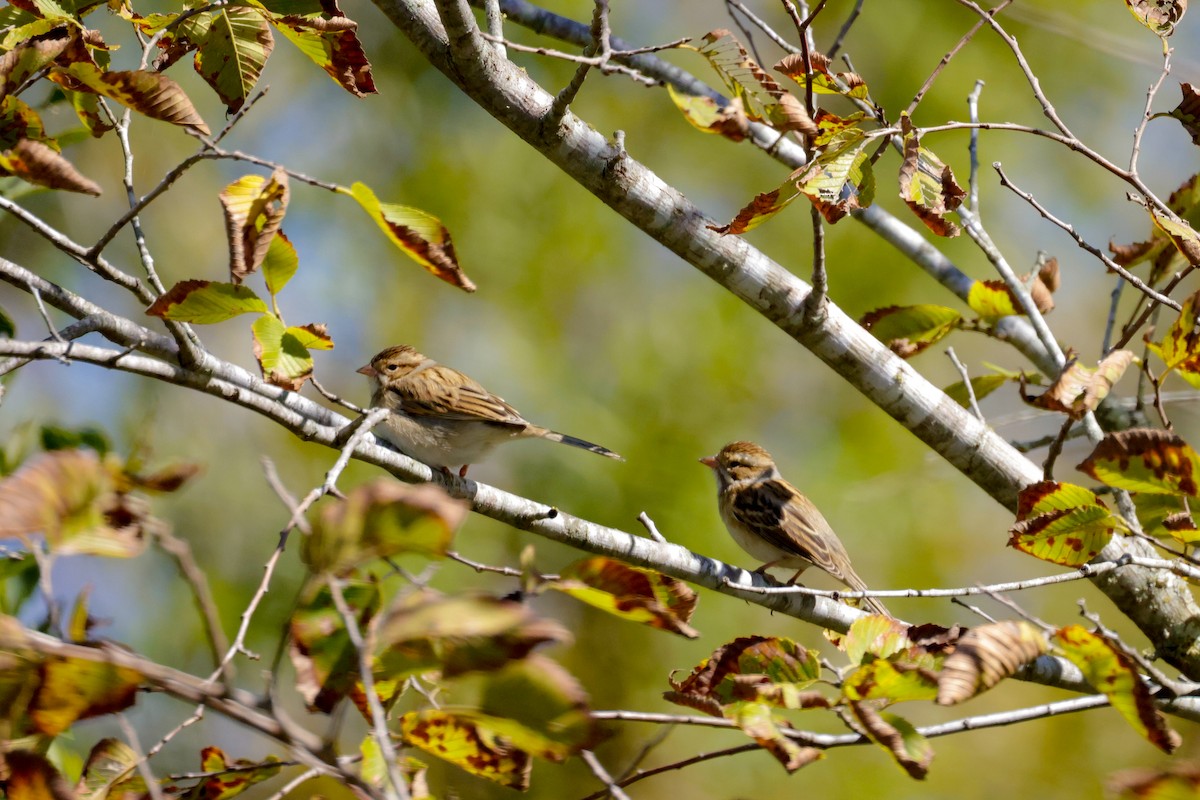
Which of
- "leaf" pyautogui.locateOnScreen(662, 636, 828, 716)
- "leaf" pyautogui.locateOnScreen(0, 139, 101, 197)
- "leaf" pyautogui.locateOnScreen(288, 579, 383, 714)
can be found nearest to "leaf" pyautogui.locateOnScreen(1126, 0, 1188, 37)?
"leaf" pyautogui.locateOnScreen(662, 636, 828, 716)

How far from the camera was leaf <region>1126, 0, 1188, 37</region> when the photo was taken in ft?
7.97

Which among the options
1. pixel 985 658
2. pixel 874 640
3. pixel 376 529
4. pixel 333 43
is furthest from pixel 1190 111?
pixel 376 529

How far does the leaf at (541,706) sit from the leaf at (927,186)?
4.43 ft

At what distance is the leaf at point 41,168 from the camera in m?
1.91

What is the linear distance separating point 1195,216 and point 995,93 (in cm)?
394

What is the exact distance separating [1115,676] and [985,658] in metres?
0.24

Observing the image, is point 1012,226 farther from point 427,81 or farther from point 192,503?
point 192,503

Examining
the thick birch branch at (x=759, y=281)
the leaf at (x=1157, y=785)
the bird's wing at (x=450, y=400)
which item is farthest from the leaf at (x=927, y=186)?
the bird's wing at (x=450, y=400)

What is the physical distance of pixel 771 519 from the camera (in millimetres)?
4238

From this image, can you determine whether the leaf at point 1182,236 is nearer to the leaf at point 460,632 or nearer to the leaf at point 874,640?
the leaf at point 874,640

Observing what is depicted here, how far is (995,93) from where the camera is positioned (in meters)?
6.48

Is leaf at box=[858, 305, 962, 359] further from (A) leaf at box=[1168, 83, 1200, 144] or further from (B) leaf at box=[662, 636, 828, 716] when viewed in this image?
(B) leaf at box=[662, 636, 828, 716]

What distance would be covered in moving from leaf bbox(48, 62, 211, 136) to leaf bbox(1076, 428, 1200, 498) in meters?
1.90

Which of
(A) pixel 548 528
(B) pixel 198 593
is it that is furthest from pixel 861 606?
(B) pixel 198 593
